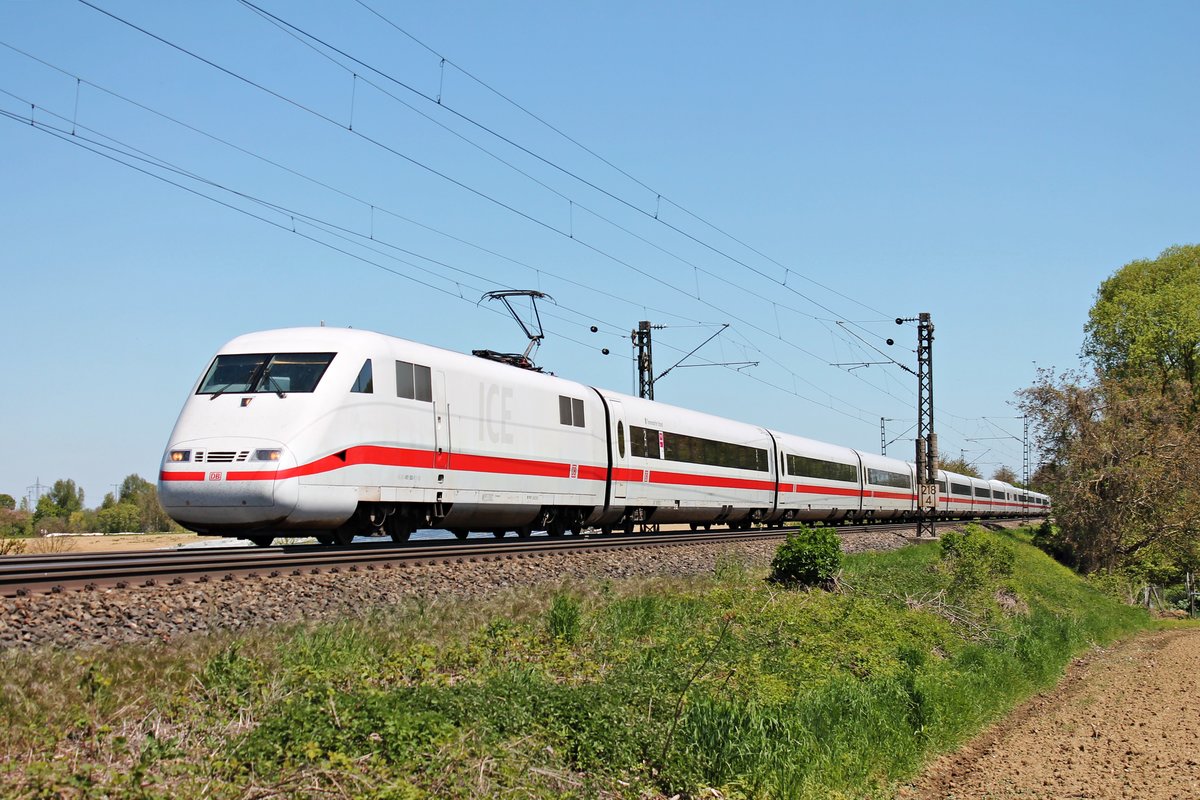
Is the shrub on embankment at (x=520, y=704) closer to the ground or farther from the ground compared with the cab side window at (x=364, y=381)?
closer to the ground

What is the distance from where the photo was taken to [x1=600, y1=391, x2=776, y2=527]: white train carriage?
25.2 meters

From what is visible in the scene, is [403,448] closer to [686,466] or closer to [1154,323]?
[686,466]

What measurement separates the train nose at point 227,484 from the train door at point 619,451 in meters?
11.0

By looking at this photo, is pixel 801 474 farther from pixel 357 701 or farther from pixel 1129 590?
pixel 357 701

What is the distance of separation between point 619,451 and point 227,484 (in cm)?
1181

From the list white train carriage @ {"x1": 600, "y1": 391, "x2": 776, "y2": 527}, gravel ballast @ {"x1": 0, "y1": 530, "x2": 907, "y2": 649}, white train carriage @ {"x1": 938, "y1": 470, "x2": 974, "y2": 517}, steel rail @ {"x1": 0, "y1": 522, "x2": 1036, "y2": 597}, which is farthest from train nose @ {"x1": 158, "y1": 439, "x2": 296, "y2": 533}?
white train carriage @ {"x1": 938, "y1": 470, "x2": 974, "y2": 517}

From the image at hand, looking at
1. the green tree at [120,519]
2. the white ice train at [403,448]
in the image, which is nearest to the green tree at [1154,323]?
the white ice train at [403,448]

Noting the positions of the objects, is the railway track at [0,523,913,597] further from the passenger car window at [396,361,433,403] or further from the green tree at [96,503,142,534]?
the green tree at [96,503,142,534]

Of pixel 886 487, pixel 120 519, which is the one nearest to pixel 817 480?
pixel 886 487

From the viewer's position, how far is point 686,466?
93.2ft

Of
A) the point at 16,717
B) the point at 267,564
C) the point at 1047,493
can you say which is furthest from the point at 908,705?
the point at 1047,493

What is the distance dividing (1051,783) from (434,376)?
11.3 meters

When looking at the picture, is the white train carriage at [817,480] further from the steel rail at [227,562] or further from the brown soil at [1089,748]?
the brown soil at [1089,748]

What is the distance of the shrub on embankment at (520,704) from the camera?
6.02 m
